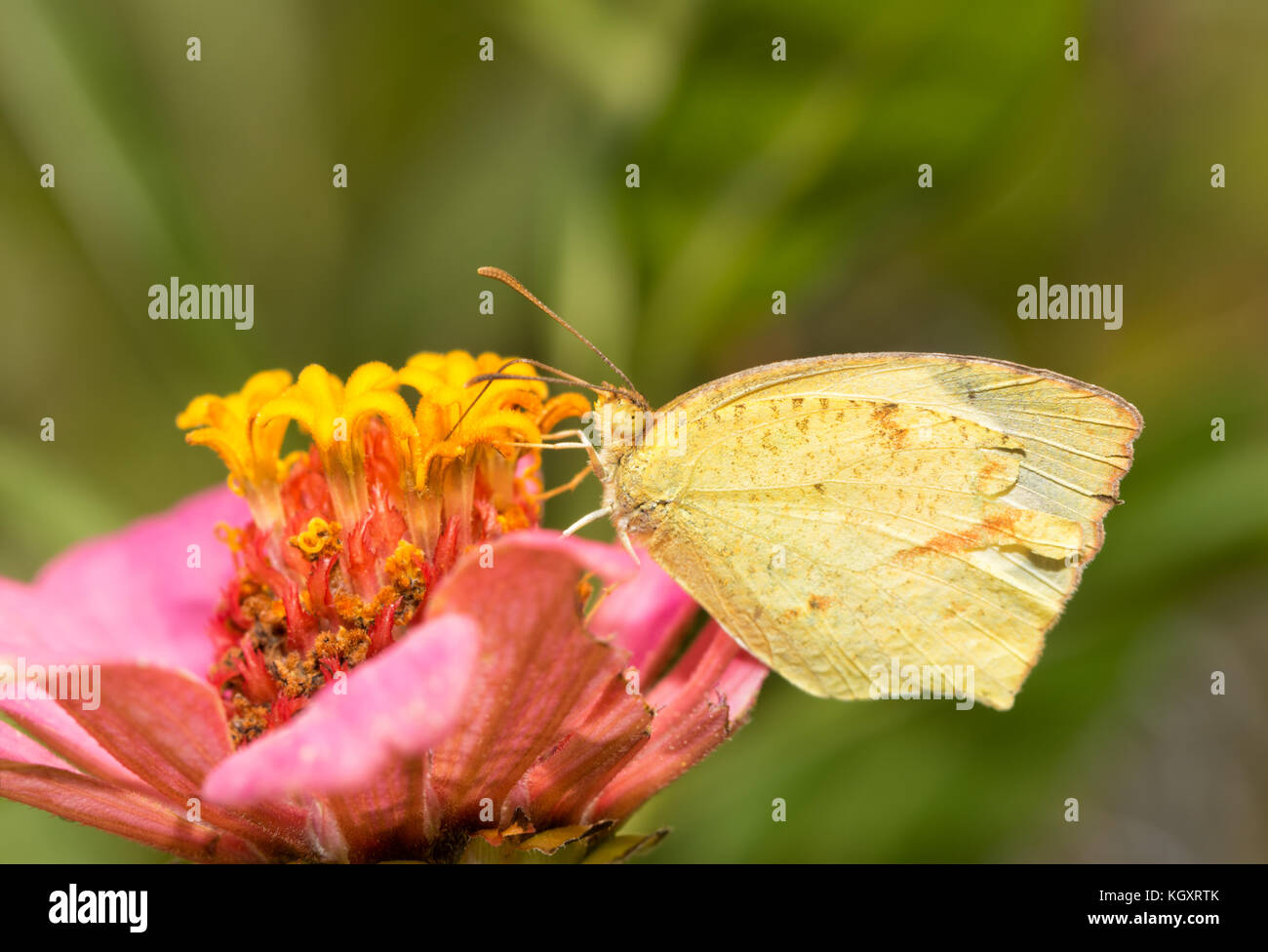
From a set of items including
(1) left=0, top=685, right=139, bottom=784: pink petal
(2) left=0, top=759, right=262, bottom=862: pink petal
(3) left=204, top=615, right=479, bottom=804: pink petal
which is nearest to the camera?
(3) left=204, top=615, right=479, bottom=804: pink petal

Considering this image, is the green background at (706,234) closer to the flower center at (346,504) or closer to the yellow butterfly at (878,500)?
the yellow butterfly at (878,500)

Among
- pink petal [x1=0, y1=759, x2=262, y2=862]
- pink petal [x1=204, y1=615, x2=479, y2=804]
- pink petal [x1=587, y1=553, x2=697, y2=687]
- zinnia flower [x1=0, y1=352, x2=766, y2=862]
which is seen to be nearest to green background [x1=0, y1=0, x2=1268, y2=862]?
pink petal [x1=587, y1=553, x2=697, y2=687]

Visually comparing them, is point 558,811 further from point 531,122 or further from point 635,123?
point 531,122

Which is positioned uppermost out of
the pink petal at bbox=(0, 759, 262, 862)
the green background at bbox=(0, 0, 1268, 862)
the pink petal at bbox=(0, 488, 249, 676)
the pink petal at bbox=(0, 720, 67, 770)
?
the green background at bbox=(0, 0, 1268, 862)

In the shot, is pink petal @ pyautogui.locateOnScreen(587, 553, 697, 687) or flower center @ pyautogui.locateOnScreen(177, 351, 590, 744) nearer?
flower center @ pyautogui.locateOnScreen(177, 351, 590, 744)

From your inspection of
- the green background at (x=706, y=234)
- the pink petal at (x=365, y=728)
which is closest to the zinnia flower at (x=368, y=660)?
the pink petal at (x=365, y=728)

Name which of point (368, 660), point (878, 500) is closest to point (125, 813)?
point (368, 660)

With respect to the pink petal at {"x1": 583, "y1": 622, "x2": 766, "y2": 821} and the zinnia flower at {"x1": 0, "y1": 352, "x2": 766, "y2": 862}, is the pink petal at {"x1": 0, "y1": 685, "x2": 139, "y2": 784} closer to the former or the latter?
the zinnia flower at {"x1": 0, "y1": 352, "x2": 766, "y2": 862}
